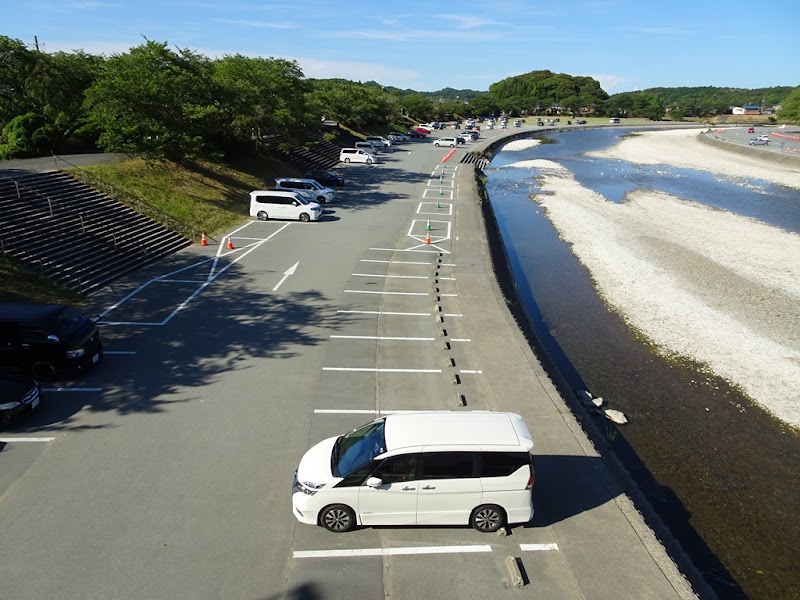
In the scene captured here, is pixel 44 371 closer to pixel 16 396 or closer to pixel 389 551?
pixel 16 396

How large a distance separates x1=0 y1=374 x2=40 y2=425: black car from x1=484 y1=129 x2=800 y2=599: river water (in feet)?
45.9

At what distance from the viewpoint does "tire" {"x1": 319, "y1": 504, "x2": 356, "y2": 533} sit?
812 centimetres

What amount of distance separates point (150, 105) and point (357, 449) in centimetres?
2655

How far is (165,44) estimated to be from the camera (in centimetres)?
2938

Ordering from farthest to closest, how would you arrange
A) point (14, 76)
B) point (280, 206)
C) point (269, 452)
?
point (14, 76) → point (280, 206) → point (269, 452)

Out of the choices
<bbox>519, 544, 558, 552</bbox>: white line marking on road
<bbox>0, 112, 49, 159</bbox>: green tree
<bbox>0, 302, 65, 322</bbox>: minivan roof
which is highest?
<bbox>0, 112, 49, 159</bbox>: green tree

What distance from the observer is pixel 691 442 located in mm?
13891

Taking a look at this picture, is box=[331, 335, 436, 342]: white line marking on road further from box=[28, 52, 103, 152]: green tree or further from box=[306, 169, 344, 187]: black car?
box=[306, 169, 344, 187]: black car

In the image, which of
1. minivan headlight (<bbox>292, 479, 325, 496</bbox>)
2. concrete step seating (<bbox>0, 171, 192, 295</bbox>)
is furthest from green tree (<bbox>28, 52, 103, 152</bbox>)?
minivan headlight (<bbox>292, 479, 325, 496</bbox>)

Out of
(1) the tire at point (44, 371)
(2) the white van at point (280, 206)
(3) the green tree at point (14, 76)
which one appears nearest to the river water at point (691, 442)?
(2) the white van at point (280, 206)

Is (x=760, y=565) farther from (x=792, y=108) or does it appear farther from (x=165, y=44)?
(x=792, y=108)

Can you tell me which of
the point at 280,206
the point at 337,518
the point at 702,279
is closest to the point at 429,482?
the point at 337,518

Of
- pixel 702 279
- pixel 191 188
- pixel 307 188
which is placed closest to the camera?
pixel 702 279

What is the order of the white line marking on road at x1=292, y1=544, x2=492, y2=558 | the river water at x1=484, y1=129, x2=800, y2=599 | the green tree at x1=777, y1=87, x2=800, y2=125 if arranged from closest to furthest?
1. the white line marking on road at x1=292, y1=544, x2=492, y2=558
2. the river water at x1=484, y1=129, x2=800, y2=599
3. the green tree at x1=777, y1=87, x2=800, y2=125
